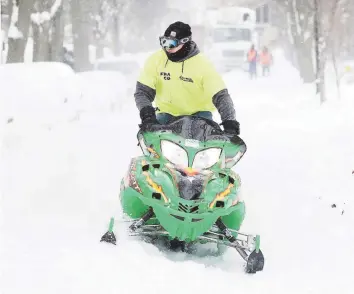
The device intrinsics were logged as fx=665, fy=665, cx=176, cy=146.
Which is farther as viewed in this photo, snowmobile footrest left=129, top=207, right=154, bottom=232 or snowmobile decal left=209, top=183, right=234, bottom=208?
snowmobile footrest left=129, top=207, right=154, bottom=232

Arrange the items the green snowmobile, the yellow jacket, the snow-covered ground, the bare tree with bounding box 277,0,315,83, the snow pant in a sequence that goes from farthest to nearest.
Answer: the bare tree with bounding box 277,0,315,83, the snow pant, the yellow jacket, the green snowmobile, the snow-covered ground

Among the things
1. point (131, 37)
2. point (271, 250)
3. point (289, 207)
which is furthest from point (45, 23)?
point (131, 37)

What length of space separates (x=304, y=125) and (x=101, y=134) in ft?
15.2

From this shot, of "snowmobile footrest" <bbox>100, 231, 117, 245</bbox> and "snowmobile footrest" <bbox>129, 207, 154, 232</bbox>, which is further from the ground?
"snowmobile footrest" <bbox>129, 207, 154, 232</bbox>

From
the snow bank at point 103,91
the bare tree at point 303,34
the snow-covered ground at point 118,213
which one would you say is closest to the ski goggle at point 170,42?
the snow-covered ground at point 118,213

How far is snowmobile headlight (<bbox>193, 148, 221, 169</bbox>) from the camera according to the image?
5062 millimetres

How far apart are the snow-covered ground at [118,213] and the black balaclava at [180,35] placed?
1.58 metres

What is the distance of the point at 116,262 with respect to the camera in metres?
4.62

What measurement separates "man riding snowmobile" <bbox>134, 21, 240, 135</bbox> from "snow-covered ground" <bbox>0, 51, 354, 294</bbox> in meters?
1.22

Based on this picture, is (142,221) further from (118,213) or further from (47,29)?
(47,29)

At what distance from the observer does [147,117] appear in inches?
214

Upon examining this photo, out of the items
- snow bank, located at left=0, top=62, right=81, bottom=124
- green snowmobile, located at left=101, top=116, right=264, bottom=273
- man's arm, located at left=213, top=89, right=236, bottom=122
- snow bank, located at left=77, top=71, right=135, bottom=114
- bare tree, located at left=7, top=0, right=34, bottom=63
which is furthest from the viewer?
snow bank, located at left=77, top=71, right=135, bottom=114

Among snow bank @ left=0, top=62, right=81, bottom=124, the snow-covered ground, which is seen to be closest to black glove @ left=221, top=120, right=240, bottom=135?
the snow-covered ground

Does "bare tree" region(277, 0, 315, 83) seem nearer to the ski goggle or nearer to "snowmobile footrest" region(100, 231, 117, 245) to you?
the ski goggle
